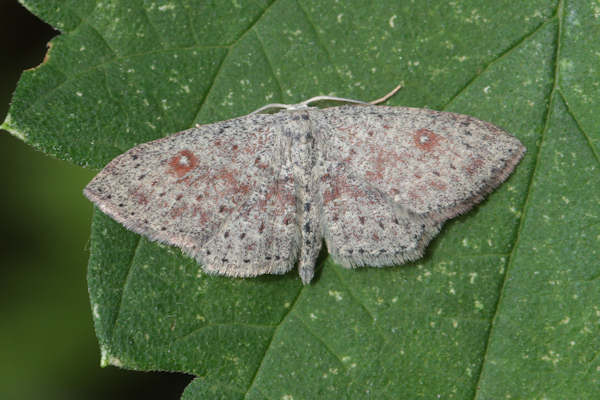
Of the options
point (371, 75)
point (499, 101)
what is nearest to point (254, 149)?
point (371, 75)

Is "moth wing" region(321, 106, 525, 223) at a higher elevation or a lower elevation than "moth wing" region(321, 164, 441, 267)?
higher

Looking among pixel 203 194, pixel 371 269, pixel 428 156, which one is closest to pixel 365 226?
pixel 371 269

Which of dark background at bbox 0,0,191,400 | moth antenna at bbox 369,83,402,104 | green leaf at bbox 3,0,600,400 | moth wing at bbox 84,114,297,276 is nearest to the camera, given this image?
moth wing at bbox 84,114,297,276

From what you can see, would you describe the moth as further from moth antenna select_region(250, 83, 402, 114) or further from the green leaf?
the green leaf

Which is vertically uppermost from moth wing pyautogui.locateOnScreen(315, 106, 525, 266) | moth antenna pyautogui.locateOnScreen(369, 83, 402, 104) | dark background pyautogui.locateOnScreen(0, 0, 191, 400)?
moth antenna pyautogui.locateOnScreen(369, 83, 402, 104)

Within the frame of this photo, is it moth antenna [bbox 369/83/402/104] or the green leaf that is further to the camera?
moth antenna [bbox 369/83/402/104]

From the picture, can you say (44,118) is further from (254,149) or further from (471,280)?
(471,280)

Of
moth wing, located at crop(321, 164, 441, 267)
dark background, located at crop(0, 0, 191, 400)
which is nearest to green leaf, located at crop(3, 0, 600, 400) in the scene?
moth wing, located at crop(321, 164, 441, 267)

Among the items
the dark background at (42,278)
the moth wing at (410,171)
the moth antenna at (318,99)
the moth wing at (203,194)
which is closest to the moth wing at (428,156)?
the moth wing at (410,171)
